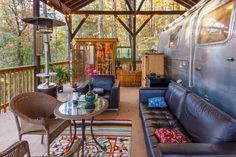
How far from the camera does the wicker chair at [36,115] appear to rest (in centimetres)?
265

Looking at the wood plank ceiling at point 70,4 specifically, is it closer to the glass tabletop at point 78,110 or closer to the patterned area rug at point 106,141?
the patterned area rug at point 106,141

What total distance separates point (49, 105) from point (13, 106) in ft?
1.99

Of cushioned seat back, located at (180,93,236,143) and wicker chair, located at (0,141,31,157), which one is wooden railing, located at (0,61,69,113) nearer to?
wicker chair, located at (0,141,31,157)

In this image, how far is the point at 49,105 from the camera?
3.23 m

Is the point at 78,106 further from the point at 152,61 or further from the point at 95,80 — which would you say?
the point at 152,61

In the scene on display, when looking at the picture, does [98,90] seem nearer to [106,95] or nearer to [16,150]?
[106,95]

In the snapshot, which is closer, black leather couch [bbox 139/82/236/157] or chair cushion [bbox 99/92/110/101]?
black leather couch [bbox 139/82/236/157]

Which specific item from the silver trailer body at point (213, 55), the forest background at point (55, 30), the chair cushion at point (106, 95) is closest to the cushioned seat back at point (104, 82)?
the chair cushion at point (106, 95)

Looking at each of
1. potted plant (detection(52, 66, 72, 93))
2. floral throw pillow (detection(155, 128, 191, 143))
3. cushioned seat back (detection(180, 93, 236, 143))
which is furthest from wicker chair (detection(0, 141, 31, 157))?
potted plant (detection(52, 66, 72, 93))

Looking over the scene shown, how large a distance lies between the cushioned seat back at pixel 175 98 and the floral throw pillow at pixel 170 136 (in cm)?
79

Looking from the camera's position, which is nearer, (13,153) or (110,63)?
(13,153)

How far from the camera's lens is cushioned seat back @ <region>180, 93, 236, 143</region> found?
2.01 meters

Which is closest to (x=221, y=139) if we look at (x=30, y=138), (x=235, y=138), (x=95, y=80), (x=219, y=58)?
(x=235, y=138)

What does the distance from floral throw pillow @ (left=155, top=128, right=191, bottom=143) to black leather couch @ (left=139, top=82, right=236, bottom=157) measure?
64mm
